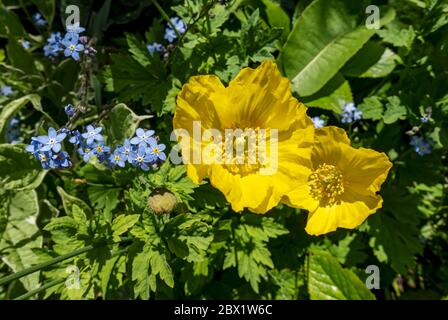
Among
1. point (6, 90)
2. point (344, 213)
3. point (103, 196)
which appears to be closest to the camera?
point (344, 213)

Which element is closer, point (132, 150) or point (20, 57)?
point (132, 150)

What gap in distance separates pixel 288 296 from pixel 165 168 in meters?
1.02

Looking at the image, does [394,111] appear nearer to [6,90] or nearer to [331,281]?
[331,281]

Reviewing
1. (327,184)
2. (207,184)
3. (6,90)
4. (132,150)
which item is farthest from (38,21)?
(327,184)

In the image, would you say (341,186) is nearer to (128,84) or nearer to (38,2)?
(128,84)

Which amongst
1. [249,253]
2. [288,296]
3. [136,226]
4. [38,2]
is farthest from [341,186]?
[38,2]

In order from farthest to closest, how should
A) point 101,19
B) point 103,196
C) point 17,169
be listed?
point 101,19, point 17,169, point 103,196

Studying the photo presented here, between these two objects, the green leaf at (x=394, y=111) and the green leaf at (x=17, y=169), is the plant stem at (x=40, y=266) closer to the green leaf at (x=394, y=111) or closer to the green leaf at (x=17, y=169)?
the green leaf at (x=17, y=169)

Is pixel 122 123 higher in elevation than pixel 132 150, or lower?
higher

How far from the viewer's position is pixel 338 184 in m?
2.33

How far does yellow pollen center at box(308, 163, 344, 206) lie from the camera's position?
2.31 m

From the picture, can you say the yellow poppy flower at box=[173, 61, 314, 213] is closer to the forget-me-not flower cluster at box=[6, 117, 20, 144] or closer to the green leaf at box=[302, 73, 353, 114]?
the green leaf at box=[302, 73, 353, 114]

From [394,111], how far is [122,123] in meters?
1.25
